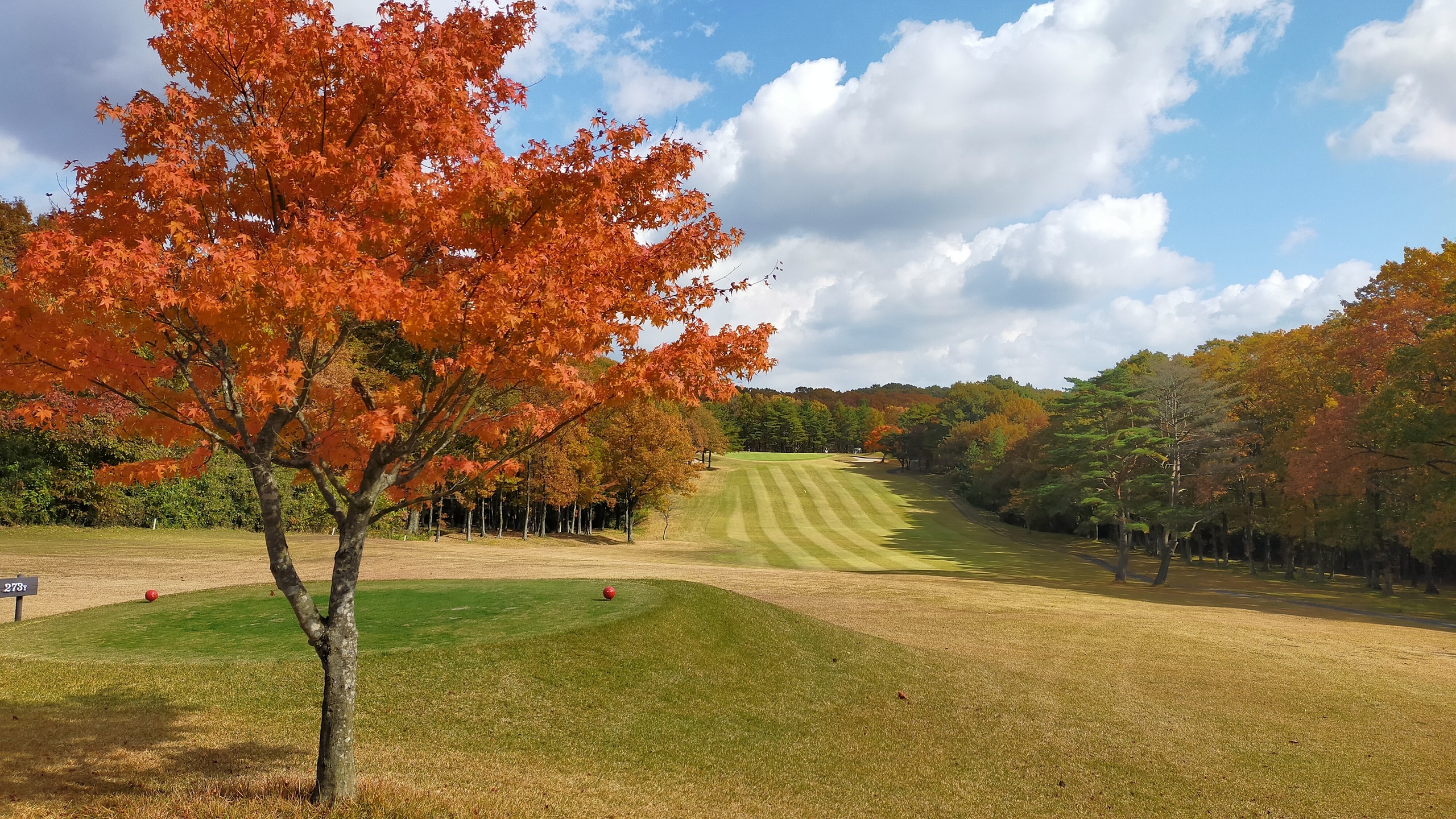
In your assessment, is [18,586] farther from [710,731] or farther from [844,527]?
[844,527]

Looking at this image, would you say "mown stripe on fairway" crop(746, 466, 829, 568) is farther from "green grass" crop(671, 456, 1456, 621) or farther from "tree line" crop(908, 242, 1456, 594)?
"tree line" crop(908, 242, 1456, 594)

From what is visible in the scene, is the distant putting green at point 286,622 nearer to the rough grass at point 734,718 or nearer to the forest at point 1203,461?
the rough grass at point 734,718

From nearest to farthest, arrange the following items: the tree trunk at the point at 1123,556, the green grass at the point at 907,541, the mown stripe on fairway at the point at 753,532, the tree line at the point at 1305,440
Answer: the tree line at the point at 1305,440, the green grass at the point at 907,541, the tree trunk at the point at 1123,556, the mown stripe on fairway at the point at 753,532

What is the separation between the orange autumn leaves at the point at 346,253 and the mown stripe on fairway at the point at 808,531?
36.9m

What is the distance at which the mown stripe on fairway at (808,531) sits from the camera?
46.0 meters

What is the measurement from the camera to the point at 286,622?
45.3 feet

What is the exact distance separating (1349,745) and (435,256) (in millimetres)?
14059

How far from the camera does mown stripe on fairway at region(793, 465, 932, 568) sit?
4944cm

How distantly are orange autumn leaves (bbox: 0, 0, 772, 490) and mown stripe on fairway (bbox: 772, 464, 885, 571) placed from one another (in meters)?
36.9

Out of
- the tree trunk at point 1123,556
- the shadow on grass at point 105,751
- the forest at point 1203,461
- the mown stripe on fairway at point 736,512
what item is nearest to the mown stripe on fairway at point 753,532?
the mown stripe on fairway at point 736,512

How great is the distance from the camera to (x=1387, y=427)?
28547mm

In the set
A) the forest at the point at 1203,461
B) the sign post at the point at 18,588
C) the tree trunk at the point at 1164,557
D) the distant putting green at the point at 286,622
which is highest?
the forest at the point at 1203,461

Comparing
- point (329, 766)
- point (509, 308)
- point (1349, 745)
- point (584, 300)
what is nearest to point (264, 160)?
point (509, 308)

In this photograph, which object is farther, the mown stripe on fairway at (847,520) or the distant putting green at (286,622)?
the mown stripe on fairway at (847,520)
